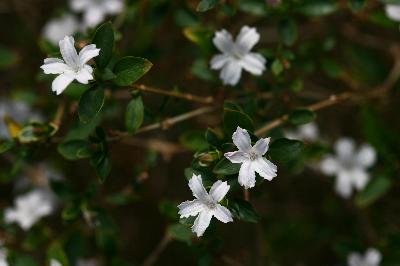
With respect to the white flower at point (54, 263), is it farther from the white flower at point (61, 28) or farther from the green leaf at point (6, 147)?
the white flower at point (61, 28)

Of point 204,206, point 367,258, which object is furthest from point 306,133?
point 204,206

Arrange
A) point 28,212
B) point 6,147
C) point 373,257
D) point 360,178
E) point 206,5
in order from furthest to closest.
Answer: point 360,178, point 28,212, point 373,257, point 6,147, point 206,5

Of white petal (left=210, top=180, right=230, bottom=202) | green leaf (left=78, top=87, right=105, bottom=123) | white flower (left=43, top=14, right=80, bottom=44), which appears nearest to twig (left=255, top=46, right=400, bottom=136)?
white petal (left=210, top=180, right=230, bottom=202)

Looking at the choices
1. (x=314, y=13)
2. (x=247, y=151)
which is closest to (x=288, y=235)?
(x=314, y=13)

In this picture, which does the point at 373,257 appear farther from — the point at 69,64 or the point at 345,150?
the point at 69,64

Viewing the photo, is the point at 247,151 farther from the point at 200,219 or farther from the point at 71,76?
the point at 71,76
